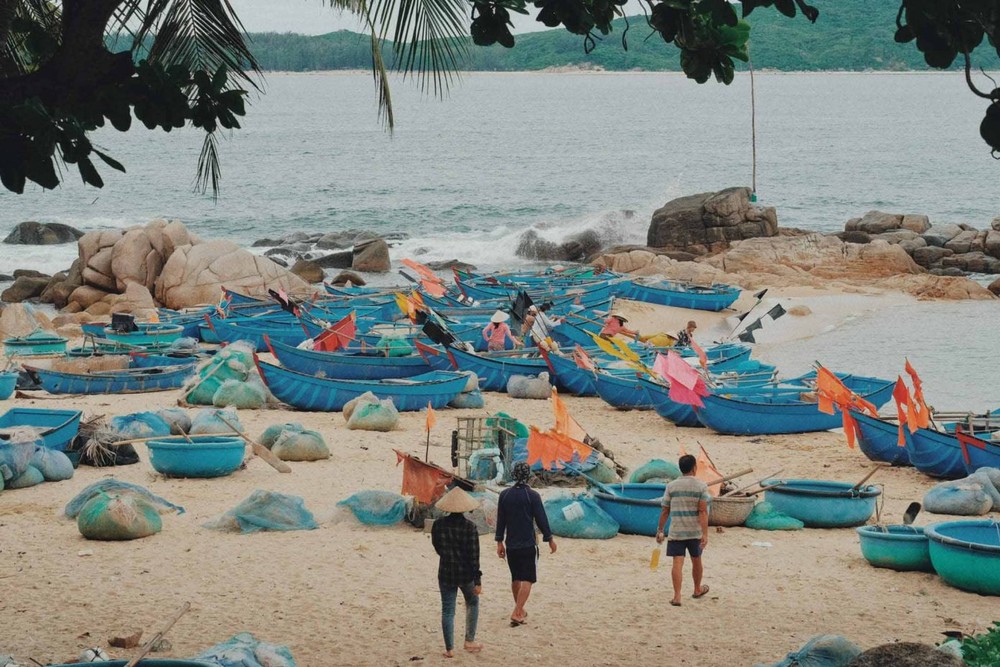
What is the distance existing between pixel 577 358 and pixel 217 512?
9.83 metres

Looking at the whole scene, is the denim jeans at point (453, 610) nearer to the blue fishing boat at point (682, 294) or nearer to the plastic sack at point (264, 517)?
the plastic sack at point (264, 517)

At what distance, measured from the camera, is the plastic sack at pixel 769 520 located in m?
13.3

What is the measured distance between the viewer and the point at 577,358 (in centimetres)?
2220

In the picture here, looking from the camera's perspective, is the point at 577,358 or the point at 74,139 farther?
the point at 577,358

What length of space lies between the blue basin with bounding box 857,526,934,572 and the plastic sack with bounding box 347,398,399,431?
28.3ft

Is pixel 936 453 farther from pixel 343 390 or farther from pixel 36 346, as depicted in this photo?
pixel 36 346

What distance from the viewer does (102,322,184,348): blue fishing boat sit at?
25484 millimetres

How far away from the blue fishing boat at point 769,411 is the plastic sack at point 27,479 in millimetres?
9397

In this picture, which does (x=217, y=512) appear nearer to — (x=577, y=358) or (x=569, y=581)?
(x=569, y=581)

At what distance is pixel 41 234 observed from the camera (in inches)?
2078

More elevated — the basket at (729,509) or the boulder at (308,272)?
the basket at (729,509)

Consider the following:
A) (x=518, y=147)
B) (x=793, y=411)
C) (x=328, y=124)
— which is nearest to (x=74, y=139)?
(x=793, y=411)

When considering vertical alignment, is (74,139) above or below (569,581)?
above

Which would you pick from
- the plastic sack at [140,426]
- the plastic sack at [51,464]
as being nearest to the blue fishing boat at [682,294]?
the plastic sack at [140,426]
